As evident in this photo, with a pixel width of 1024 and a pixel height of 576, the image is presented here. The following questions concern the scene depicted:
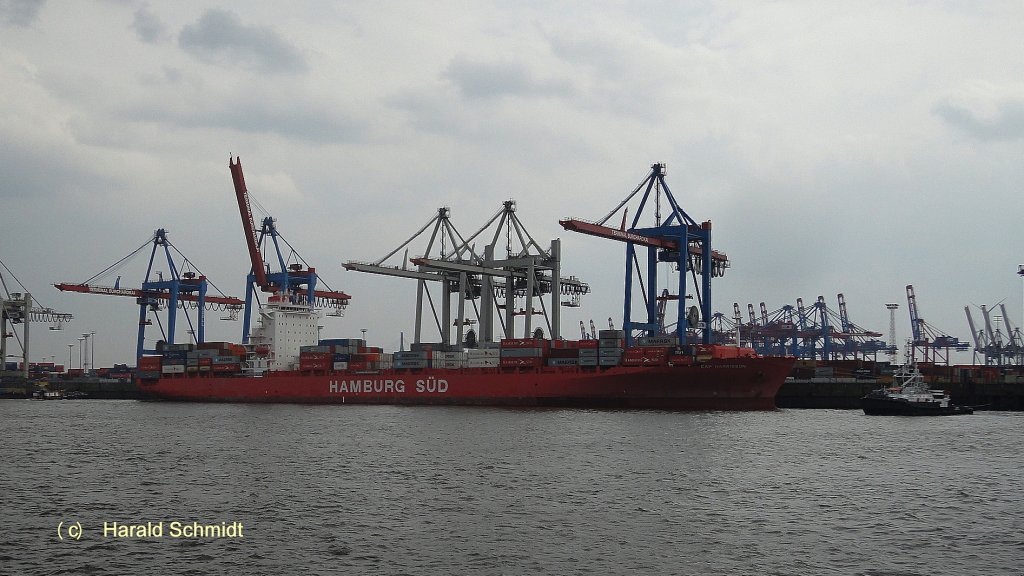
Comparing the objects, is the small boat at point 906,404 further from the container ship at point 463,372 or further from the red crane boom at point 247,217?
the red crane boom at point 247,217

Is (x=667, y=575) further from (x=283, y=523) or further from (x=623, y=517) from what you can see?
(x=283, y=523)

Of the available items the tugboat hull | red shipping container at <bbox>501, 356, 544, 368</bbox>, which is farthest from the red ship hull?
the tugboat hull

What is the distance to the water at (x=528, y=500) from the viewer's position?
706 inches

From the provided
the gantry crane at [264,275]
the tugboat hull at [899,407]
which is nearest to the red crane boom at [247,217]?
the gantry crane at [264,275]

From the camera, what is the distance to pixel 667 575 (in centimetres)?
1686

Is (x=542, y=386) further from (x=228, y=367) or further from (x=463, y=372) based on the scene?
(x=228, y=367)

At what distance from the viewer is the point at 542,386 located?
2260 inches

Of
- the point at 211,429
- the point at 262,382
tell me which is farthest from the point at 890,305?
the point at 211,429

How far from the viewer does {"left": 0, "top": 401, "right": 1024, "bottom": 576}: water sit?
706 inches

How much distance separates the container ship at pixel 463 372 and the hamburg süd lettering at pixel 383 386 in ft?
0.24

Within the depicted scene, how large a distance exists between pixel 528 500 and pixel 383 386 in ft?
139

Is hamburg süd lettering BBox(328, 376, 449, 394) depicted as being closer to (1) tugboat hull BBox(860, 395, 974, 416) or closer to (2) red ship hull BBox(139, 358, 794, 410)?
(2) red ship hull BBox(139, 358, 794, 410)

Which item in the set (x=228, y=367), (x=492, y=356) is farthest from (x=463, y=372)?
(x=228, y=367)

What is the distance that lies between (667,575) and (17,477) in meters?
21.9
